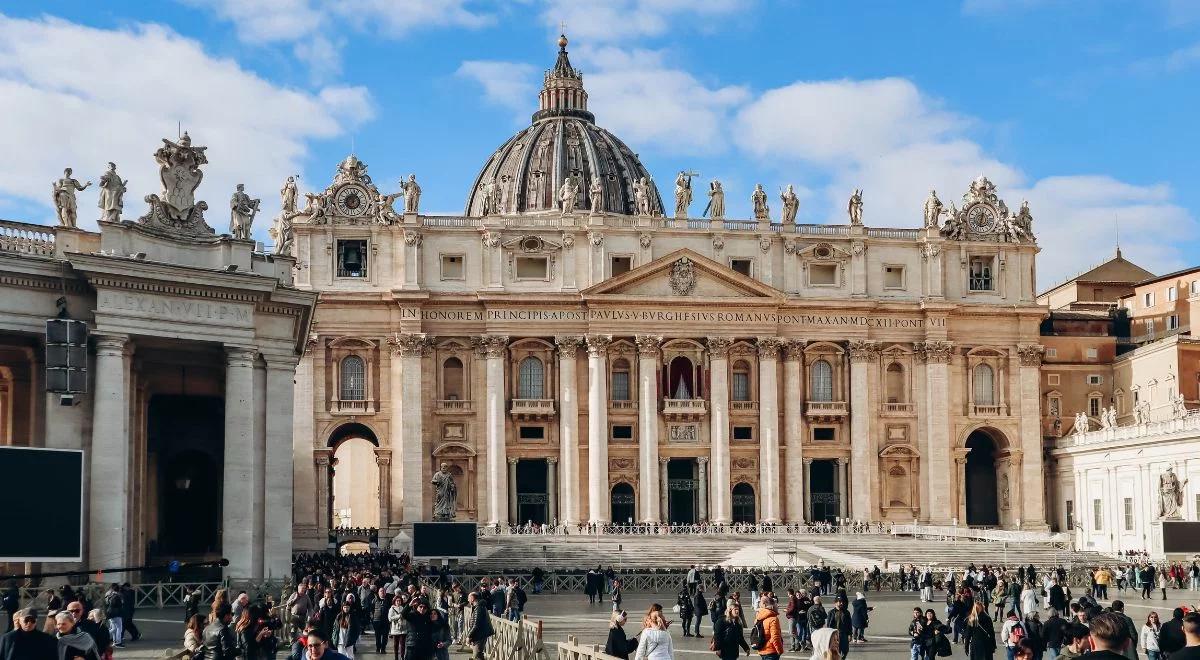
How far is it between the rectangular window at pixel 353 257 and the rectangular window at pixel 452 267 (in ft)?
12.5

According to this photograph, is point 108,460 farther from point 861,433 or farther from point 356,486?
point 356,486

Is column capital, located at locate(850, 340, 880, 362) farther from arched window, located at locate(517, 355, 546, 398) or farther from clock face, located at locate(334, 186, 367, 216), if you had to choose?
clock face, located at locate(334, 186, 367, 216)

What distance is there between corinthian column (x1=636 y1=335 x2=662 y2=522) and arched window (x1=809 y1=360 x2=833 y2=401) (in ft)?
27.0

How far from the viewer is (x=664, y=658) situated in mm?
18391

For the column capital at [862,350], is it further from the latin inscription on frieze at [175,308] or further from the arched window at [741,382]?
the latin inscription on frieze at [175,308]

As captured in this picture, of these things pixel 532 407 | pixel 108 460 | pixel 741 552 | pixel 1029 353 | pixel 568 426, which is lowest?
pixel 741 552

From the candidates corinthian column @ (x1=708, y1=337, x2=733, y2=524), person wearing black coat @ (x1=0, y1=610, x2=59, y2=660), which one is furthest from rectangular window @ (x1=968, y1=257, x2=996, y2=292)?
person wearing black coat @ (x1=0, y1=610, x2=59, y2=660)

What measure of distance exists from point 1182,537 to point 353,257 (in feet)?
143

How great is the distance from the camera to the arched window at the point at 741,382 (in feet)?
252

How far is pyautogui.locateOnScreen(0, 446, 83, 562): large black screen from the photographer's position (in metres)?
29.4

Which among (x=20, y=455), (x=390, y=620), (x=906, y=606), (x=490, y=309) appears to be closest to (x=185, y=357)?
(x=20, y=455)

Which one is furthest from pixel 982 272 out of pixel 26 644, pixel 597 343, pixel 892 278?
pixel 26 644

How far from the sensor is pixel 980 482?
271ft

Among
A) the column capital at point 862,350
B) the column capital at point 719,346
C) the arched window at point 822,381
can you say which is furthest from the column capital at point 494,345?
the column capital at point 862,350
